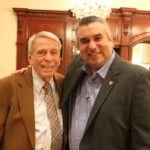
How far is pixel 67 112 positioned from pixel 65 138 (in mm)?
193

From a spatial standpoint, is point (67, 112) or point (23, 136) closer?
point (23, 136)

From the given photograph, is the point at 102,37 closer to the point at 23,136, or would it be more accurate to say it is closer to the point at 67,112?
the point at 67,112

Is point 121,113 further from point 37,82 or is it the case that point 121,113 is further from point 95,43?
point 37,82

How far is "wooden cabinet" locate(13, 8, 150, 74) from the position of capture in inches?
202

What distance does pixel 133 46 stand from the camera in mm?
5406

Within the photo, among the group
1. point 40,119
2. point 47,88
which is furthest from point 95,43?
point 40,119

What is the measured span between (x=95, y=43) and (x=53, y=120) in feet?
2.13

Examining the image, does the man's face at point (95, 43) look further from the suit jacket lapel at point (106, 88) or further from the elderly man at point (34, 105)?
the elderly man at point (34, 105)

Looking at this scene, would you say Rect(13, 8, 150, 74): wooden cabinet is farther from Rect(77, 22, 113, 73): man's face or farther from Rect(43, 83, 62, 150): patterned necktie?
Rect(77, 22, 113, 73): man's face

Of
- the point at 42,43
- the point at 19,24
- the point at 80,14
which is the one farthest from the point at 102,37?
the point at 19,24

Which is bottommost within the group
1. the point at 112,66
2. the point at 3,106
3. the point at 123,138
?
the point at 123,138

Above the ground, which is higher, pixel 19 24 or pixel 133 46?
pixel 19 24

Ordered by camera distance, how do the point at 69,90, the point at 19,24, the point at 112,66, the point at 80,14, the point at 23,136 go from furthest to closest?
the point at 19,24 → the point at 80,14 → the point at 69,90 → the point at 23,136 → the point at 112,66

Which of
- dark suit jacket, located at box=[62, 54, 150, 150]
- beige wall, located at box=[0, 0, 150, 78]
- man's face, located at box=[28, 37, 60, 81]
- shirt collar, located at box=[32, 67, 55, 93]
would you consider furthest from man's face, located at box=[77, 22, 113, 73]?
beige wall, located at box=[0, 0, 150, 78]
